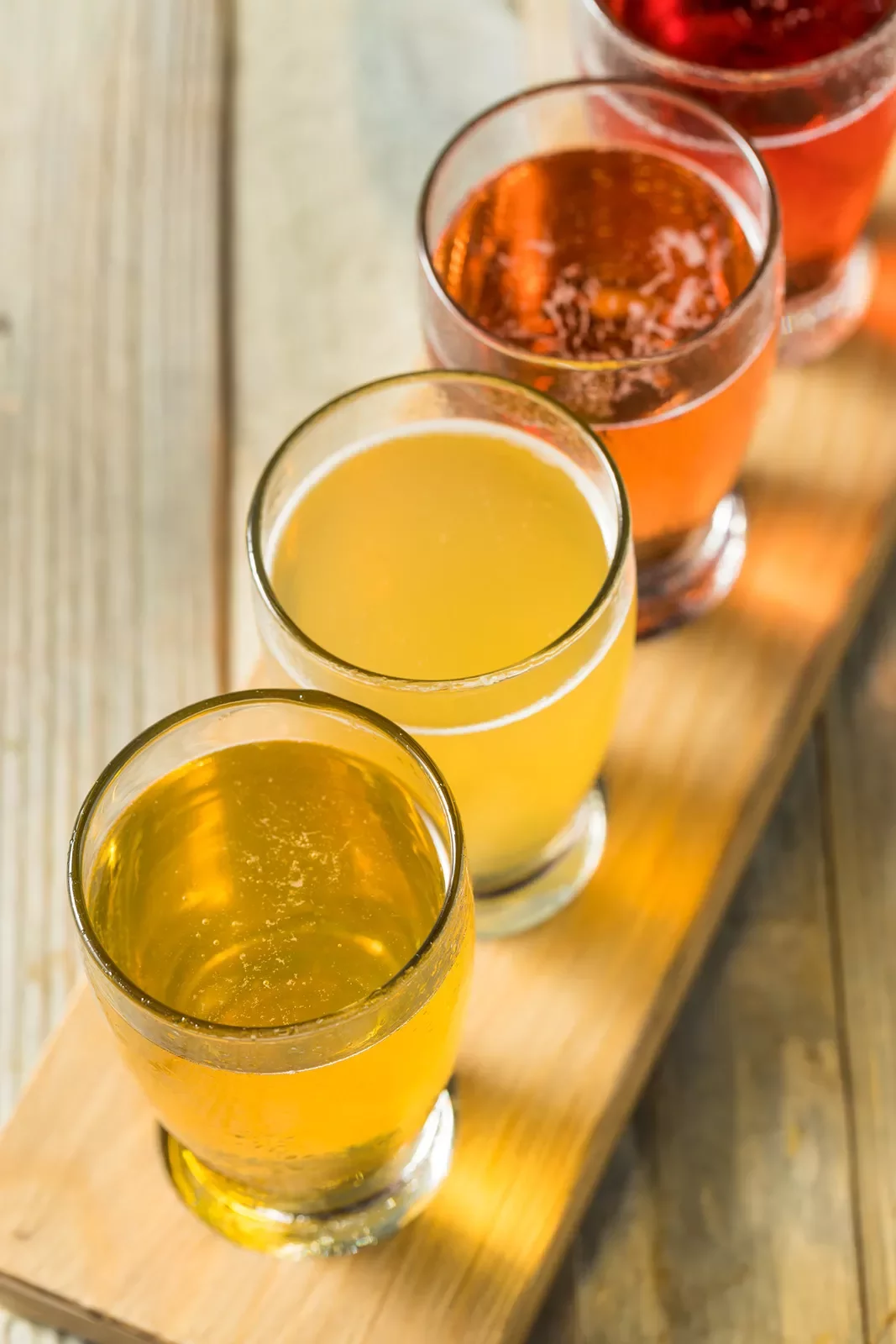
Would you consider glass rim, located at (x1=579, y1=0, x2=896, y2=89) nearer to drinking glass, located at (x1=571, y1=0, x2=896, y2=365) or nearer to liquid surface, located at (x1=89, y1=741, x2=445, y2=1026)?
drinking glass, located at (x1=571, y1=0, x2=896, y2=365)

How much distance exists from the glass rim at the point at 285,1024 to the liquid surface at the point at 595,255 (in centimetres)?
23

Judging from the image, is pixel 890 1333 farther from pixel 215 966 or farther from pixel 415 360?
pixel 415 360

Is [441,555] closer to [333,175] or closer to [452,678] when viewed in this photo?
[452,678]

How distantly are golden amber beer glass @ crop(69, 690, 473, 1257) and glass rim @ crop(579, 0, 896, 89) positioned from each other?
14.1 inches

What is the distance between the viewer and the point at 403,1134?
63cm

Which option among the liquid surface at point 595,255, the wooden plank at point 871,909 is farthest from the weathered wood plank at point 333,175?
the wooden plank at point 871,909

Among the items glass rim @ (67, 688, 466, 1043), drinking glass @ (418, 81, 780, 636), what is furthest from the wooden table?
glass rim @ (67, 688, 466, 1043)

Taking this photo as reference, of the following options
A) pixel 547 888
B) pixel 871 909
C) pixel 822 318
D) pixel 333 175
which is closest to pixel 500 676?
pixel 547 888

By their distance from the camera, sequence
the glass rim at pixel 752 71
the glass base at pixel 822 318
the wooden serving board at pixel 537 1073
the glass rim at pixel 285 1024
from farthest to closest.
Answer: the glass base at pixel 822 318, the glass rim at pixel 752 71, the wooden serving board at pixel 537 1073, the glass rim at pixel 285 1024

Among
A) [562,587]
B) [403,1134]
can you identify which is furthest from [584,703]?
[403,1134]

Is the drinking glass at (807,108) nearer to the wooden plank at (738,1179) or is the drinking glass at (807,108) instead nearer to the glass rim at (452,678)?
the glass rim at (452,678)

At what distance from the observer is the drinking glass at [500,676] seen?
60cm

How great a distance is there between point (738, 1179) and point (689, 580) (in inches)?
10.2

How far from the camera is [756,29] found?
83 centimetres
